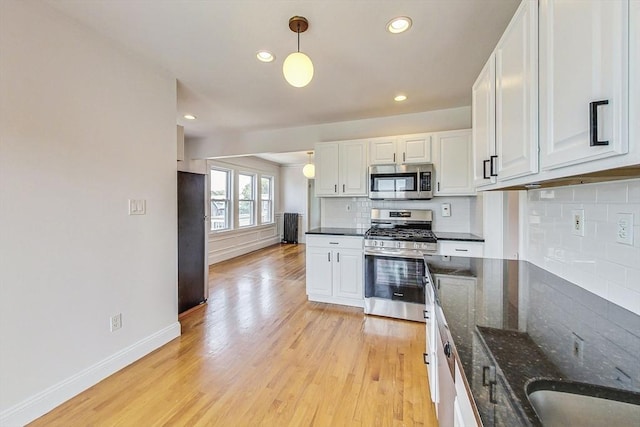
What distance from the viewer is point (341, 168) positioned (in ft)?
12.0

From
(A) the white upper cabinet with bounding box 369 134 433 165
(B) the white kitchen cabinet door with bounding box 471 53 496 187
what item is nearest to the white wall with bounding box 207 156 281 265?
(A) the white upper cabinet with bounding box 369 134 433 165

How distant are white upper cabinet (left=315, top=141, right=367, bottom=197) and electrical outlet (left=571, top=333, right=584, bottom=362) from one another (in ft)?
9.19

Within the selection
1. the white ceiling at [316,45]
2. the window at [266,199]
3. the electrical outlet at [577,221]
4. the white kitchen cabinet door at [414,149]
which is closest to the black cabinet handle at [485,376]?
the electrical outlet at [577,221]

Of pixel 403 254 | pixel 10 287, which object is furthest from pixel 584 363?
pixel 10 287

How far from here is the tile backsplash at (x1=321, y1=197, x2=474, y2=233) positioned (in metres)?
3.50

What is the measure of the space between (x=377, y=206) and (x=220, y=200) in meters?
3.79

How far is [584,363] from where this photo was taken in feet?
2.38

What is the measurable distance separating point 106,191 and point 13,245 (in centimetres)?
62

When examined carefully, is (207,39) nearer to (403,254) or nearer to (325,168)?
(325,168)

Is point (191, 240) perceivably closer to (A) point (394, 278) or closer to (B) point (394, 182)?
(A) point (394, 278)

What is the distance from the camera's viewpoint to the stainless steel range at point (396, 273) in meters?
2.97

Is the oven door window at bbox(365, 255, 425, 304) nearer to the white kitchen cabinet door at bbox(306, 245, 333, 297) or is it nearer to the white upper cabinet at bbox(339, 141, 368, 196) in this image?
the white kitchen cabinet door at bbox(306, 245, 333, 297)

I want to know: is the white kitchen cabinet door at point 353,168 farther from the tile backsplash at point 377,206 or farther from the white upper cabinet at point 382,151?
the tile backsplash at point 377,206

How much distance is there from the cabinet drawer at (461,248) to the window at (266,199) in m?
5.53
